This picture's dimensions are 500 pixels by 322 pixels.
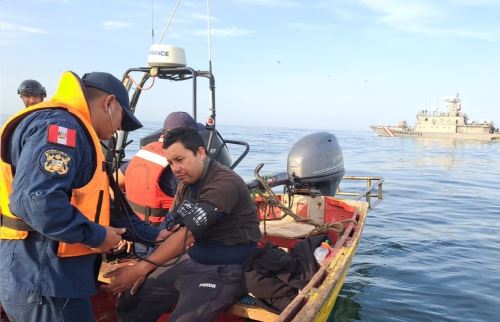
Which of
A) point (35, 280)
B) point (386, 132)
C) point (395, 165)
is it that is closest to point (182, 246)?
point (35, 280)

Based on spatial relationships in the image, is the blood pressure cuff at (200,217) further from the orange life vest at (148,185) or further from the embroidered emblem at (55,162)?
the embroidered emblem at (55,162)

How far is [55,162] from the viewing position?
178 centimetres

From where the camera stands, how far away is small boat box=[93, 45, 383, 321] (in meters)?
3.07

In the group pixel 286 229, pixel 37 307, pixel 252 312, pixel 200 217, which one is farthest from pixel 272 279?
pixel 286 229

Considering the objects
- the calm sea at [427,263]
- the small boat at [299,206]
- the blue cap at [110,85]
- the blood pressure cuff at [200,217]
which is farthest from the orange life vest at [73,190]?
the calm sea at [427,263]

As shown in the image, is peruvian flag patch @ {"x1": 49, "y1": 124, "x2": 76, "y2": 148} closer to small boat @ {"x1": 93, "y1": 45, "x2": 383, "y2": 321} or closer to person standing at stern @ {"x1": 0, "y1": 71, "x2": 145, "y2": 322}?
person standing at stern @ {"x1": 0, "y1": 71, "x2": 145, "y2": 322}

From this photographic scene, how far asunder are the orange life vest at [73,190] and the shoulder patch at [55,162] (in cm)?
16

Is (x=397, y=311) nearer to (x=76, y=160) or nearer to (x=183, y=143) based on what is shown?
(x=183, y=143)

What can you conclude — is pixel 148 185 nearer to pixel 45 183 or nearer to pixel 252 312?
pixel 252 312

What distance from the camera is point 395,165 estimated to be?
2841 cm

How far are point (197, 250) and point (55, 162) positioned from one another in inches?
62.8

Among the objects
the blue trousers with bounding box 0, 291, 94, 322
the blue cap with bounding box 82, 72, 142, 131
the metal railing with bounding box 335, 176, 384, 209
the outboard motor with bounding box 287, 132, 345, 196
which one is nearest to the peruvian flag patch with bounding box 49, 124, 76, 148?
the blue cap with bounding box 82, 72, 142, 131

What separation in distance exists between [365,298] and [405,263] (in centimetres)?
180

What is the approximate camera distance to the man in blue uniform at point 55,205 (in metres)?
1.77
